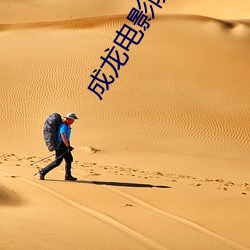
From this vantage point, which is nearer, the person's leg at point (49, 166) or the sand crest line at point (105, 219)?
the sand crest line at point (105, 219)

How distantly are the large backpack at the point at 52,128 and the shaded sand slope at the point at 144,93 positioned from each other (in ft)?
11.9

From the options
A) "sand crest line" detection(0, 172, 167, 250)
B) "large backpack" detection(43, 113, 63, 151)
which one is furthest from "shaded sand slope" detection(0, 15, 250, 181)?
"sand crest line" detection(0, 172, 167, 250)

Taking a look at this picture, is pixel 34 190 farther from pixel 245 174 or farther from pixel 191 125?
pixel 191 125

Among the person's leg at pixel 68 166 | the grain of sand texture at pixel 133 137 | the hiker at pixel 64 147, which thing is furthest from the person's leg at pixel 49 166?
the grain of sand texture at pixel 133 137

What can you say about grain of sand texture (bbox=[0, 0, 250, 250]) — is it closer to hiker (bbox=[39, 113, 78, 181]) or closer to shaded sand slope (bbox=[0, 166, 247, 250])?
shaded sand slope (bbox=[0, 166, 247, 250])

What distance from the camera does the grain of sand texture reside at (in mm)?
5938

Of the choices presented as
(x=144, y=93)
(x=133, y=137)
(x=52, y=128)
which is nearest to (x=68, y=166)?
(x=52, y=128)

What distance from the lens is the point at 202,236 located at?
5.98 m

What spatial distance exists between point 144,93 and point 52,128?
10.9m

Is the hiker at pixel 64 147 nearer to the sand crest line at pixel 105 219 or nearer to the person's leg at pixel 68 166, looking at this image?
the person's leg at pixel 68 166

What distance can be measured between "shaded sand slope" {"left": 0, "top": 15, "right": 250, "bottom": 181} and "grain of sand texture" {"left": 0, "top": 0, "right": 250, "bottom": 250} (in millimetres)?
50

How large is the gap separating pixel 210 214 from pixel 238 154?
8.21 m

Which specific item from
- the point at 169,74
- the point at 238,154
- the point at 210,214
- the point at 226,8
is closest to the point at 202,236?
the point at 210,214

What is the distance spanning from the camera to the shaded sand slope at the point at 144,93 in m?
14.4
